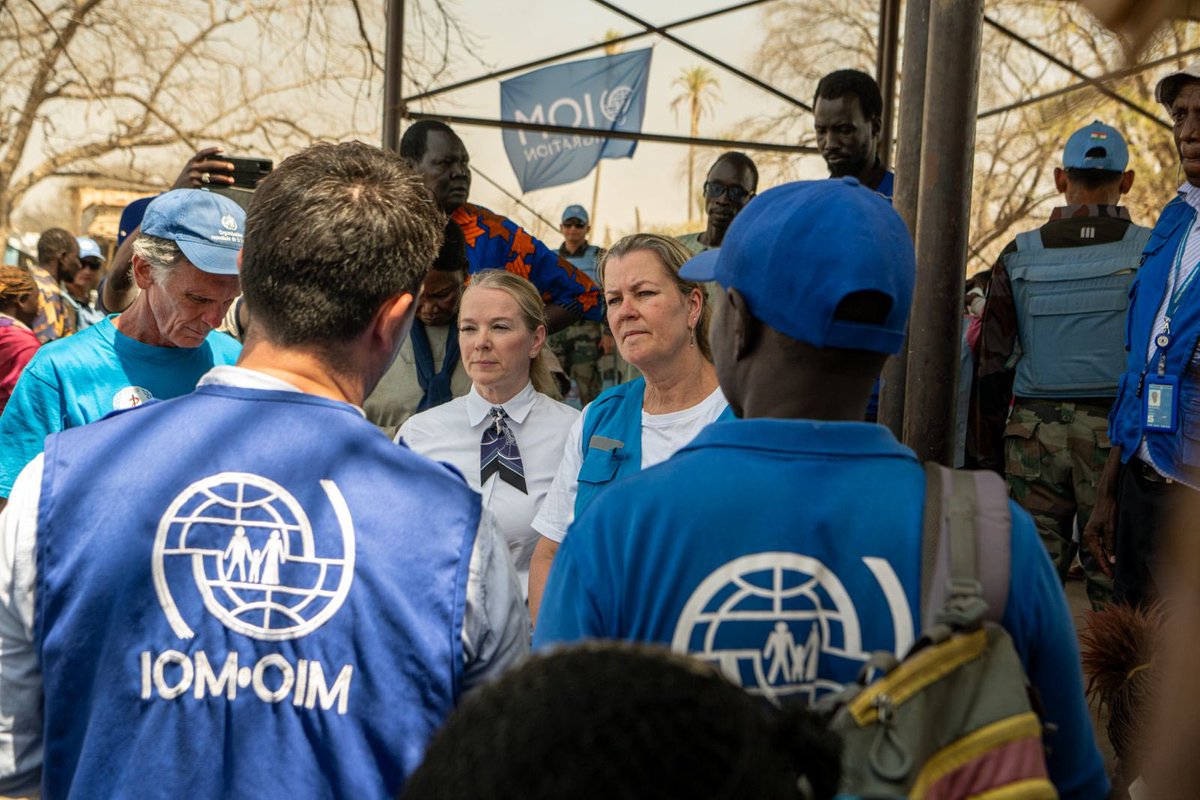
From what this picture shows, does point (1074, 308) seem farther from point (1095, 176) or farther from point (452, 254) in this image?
point (452, 254)

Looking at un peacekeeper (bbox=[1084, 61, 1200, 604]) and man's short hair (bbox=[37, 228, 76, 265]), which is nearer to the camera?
un peacekeeper (bbox=[1084, 61, 1200, 604])

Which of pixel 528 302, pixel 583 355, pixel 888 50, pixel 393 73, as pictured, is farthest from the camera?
pixel 583 355

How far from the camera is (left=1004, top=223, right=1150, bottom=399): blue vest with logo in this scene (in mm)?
4785

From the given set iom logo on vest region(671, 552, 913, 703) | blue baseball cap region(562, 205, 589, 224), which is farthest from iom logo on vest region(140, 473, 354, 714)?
blue baseball cap region(562, 205, 589, 224)

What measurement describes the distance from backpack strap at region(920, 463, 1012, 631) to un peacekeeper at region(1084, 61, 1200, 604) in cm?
231

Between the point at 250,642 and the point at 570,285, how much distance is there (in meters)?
3.88

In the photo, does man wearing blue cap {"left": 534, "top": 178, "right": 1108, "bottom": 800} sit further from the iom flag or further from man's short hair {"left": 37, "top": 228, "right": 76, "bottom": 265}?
man's short hair {"left": 37, "top": 228, "right": 76, "bottom": 265}

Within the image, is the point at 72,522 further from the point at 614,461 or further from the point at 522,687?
the point at 614,461

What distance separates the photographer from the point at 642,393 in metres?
3.59

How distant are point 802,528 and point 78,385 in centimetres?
227

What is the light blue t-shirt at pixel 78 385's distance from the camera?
3.08 metres

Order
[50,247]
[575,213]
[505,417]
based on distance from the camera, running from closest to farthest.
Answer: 1. [505,417]
2. [50,247]
3. [575,213]

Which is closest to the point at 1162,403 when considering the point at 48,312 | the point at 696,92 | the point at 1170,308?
the point at 1170,308

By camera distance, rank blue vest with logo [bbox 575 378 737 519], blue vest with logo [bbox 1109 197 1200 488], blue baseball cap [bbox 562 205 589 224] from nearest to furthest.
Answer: blue vest with logo [bbox 575 378 737 519] < blue vest with logo [bbox 1109 197 1200 488] < blue baseball cap [bbox 562 205 589 224]
